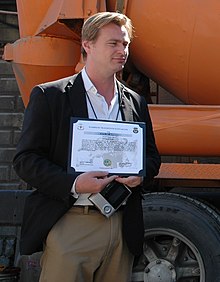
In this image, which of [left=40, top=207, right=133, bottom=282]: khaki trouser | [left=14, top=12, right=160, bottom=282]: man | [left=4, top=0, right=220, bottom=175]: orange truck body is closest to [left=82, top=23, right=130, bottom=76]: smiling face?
[left=14, top=12, right=160, bottom=282]: man

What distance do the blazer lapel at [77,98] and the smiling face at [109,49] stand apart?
0.32 feet

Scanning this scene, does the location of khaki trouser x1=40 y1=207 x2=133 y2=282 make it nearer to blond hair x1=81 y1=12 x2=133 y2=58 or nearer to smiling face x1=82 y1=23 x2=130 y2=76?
smiling face x1=82 y1=23 x2=130 y2=76

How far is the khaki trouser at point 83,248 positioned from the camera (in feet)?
6.97

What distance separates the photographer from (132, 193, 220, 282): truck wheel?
3.47 meters

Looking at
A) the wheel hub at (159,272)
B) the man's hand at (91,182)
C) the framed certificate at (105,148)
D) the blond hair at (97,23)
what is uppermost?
the blond hair at (97,23)

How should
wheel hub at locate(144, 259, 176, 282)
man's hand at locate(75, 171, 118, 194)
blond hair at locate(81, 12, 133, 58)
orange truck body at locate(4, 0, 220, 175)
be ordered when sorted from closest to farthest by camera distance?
man's hand at locate(75, 171, 118, 194) → blond hair at locate(81, 12, 133, 58) → orange truck body at locate(4, 0, 220, 175) → wheel hub at locate(144, 259, 176, 282)

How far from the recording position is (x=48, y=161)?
6.97ft

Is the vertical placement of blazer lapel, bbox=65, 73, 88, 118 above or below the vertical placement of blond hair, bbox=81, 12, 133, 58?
below

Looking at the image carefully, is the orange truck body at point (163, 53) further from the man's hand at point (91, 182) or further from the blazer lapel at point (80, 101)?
the man's hand at point (91, 182)

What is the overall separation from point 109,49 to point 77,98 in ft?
0.72

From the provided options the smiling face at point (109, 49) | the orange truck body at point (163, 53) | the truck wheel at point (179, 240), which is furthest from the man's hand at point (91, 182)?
the truck wheel at point (179, 240)

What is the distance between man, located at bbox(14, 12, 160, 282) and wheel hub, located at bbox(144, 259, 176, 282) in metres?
1.31

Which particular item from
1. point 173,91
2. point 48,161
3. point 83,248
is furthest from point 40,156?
point 173,91

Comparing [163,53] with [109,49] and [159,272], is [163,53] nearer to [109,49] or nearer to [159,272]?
[159,272]
